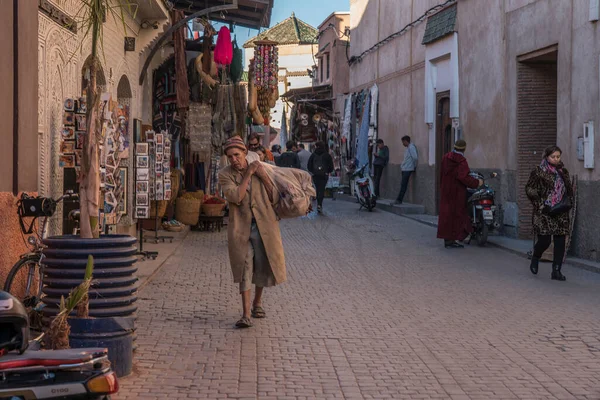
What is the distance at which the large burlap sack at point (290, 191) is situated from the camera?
8625 millimetres

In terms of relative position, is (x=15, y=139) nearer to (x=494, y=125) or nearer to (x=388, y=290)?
(x=388, y=290)

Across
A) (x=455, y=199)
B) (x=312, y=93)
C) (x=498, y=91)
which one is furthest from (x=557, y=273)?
(x=312, y=93)

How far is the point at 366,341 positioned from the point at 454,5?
51.1 feet

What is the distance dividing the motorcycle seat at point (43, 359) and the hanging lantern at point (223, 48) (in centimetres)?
1405

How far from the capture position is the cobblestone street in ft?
20.8

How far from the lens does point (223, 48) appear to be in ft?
60.4

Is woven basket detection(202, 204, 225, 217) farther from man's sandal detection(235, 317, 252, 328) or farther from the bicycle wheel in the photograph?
the bicycle wheel

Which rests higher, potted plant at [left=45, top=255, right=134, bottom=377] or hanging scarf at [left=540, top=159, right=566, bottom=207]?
hanging scarf at [left=540, top=159, right=566, bottom=207]

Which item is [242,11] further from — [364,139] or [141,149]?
[364,139]

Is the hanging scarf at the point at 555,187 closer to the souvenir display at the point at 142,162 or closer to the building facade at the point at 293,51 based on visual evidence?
the souvenir display at the point at 142,162

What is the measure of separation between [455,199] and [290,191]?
26.1ft

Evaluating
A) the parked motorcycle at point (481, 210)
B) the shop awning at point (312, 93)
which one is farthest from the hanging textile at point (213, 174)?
the shop awning at point (312, 93)

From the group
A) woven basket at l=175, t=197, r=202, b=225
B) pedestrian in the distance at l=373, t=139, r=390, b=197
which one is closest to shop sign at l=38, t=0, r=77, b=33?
woven basket at l=175, t=197, r=202, b=225

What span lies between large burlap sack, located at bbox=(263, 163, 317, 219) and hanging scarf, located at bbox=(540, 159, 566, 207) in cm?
439
